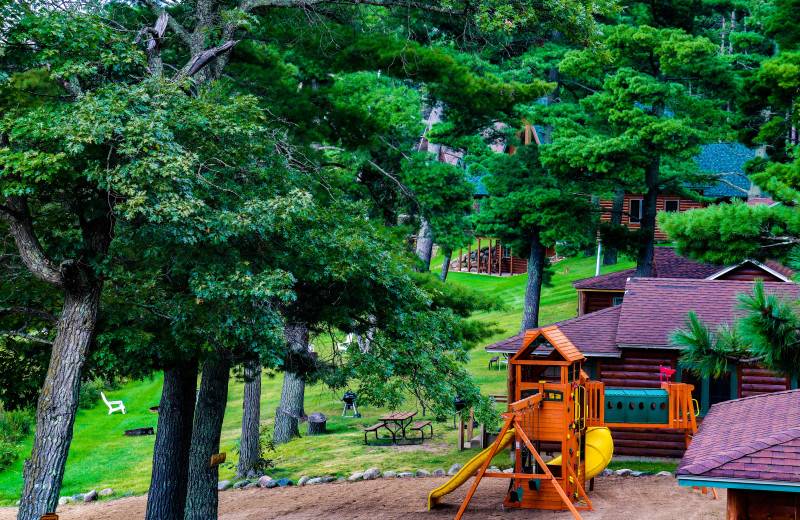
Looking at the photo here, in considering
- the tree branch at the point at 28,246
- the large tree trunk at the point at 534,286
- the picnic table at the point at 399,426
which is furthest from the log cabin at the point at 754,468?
the large tree trunk at the point at 534,286

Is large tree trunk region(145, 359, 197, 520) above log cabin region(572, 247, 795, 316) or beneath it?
beneath

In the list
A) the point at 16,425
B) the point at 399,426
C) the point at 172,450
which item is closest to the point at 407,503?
the point at 172,450

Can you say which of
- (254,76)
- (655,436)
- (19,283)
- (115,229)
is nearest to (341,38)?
(254,76)

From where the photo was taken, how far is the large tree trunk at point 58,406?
10797mm

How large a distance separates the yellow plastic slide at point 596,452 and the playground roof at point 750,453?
248 inches

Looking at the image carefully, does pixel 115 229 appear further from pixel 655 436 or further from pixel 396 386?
pixel 655 436

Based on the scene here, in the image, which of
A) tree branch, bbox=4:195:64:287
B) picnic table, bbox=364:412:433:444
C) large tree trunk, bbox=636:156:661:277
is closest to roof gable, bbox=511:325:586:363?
picnic table, bbox=364:412:433:444

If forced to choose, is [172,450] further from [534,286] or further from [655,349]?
[534,286]

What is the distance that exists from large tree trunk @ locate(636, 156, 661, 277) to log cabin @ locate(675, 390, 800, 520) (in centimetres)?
1741

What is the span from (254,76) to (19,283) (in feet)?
21.0

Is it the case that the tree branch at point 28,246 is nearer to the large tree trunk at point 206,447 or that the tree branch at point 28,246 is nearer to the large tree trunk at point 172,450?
the large tree trunk at point 206,447

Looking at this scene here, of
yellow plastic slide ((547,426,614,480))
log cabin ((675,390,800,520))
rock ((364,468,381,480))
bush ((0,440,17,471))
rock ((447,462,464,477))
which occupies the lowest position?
bush ((0,440,17,471))

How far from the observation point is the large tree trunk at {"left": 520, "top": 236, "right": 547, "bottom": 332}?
3055 cm

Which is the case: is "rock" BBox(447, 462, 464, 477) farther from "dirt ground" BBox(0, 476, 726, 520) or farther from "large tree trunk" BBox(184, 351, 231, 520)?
"large tree trunk" BBox(184, 351, 231, 520)
